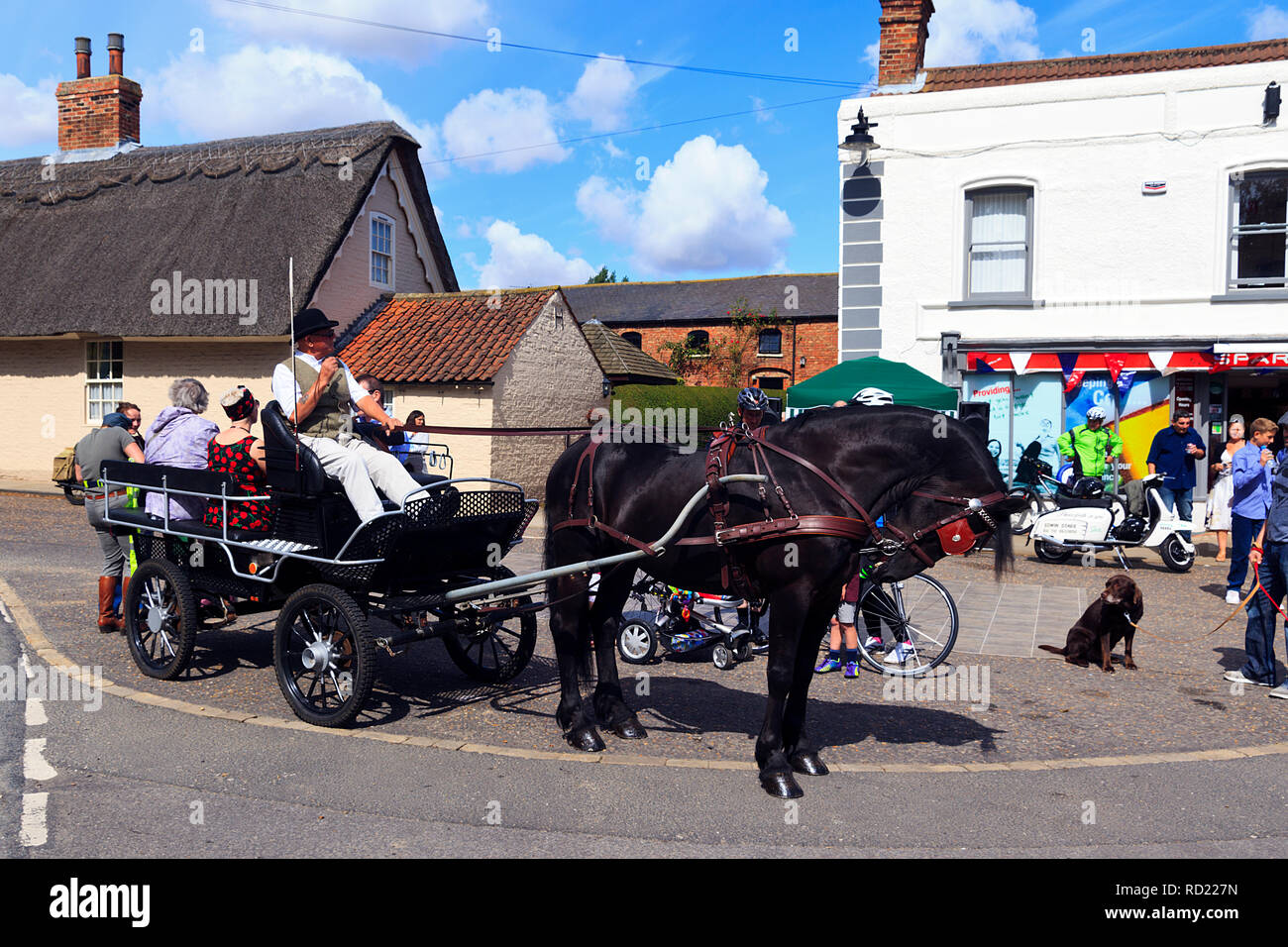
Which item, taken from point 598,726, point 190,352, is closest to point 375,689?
point 598,726

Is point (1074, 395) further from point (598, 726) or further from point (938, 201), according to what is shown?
point (598, 726)

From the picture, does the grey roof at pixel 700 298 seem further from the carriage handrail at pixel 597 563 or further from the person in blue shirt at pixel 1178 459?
the carriage handrail at pixel 597 563

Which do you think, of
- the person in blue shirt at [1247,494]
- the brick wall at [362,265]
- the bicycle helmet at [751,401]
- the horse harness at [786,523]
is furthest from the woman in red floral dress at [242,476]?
the brick wall at [362,265]

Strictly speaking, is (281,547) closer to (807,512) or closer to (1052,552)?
(807,512)

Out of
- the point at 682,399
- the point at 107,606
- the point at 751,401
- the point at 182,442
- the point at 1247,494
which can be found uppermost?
the point at 682,399

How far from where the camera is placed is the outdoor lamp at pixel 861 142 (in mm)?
16766

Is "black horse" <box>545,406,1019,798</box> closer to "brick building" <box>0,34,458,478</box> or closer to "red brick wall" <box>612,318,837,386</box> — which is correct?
"brick building" <box>0,34,458,478</box>

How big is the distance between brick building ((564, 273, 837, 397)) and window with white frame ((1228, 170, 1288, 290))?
26991 mm

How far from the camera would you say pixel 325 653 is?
6.12 metres

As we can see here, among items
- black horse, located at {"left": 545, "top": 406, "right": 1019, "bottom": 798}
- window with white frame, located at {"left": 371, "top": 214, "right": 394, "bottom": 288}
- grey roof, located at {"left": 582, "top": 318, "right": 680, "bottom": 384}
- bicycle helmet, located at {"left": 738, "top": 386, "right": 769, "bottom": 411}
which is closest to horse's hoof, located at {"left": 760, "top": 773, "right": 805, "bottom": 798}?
black horse, located at {"left": 545, "top": 406, "right": 1019, "bottom": 798}

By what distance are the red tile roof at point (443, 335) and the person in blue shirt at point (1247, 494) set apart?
42.5ft

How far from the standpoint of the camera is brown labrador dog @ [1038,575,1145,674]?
7879 millimetres

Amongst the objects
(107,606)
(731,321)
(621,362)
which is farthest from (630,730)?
(731,321)
